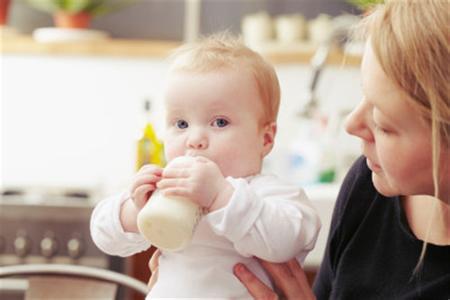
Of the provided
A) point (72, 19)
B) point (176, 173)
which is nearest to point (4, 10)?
point (72, 19)

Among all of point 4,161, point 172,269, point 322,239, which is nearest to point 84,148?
point 4,161

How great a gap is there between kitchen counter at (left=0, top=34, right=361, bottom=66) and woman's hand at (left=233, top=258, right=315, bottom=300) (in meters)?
1.75

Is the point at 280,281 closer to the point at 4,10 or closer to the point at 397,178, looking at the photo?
the point at 397,178

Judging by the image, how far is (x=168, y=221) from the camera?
98cm

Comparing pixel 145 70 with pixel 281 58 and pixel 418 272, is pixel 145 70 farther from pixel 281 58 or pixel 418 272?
pixel 418 272

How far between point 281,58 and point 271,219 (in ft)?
6.16

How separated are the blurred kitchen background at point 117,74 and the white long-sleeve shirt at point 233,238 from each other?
1595mm

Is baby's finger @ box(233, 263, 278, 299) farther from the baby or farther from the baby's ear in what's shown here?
the baby's ear

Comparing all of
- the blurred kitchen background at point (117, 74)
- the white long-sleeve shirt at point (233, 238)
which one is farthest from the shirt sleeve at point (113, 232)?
the blurred kitchen background at point (117, 74)

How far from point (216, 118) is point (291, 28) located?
1826mm

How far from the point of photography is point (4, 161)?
9.89ft

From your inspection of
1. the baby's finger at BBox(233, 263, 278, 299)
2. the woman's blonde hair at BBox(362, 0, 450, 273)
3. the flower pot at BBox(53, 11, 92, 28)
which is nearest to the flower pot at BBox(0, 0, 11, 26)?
the flower pot at BBox(53, 11, 92, 28)

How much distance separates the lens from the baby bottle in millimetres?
980

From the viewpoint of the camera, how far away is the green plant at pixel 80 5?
2.85m
